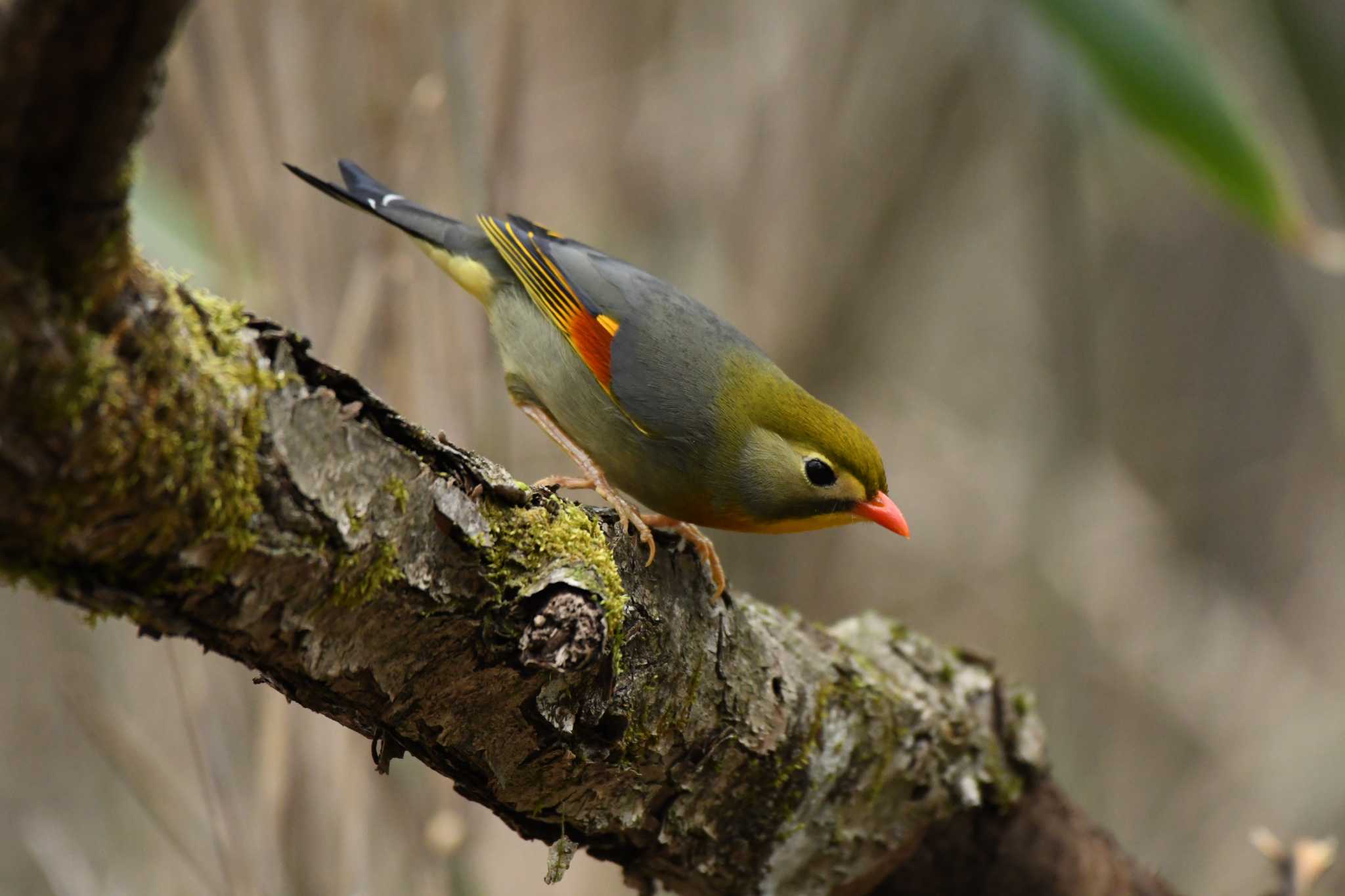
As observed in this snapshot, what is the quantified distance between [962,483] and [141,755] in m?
4.26

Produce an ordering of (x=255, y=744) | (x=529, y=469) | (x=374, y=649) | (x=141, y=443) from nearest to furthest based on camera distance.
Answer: (x=141, y=443) < (x=374, y=649) < (x=255, y=744) < (x=529, y=469)

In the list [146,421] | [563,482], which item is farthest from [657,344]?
[146,421]

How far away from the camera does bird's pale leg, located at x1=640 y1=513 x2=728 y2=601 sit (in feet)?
7.27

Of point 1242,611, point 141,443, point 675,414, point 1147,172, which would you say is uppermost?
point 1147,172

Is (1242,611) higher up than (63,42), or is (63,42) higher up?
(1242,611)

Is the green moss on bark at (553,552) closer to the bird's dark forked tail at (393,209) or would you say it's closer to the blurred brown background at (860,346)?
the bird's dark forked tail at (393,209)

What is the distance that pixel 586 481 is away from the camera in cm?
266

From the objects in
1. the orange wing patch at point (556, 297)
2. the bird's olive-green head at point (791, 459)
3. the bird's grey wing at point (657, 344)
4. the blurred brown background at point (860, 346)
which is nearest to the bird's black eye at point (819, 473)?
the bird's olive-green head at point (791, 459)

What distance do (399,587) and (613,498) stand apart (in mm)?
1264

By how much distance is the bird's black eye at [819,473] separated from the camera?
2832 millimetres

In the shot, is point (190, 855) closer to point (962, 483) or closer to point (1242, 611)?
point (962, 483)

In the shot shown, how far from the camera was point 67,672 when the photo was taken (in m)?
4.48

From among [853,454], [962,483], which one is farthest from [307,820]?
[962,483]

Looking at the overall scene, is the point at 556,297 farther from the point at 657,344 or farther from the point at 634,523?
the point at 634,523
